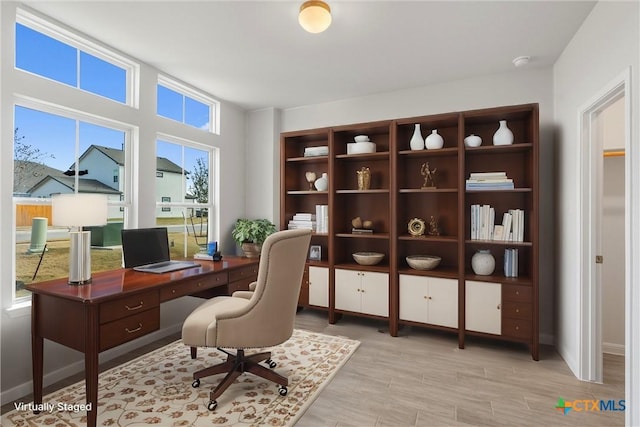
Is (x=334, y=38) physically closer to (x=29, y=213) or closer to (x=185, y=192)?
(x=185, y=192)

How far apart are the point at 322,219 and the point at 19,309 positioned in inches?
109

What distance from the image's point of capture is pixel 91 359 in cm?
182

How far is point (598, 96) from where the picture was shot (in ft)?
7.01

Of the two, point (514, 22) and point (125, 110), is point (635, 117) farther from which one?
point (125, 110)

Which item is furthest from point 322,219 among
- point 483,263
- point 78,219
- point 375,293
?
point 78,219

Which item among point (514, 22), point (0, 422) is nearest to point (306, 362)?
point (0, 422)

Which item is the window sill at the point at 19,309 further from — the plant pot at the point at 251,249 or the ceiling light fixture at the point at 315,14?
the ceiling light fixture at the point at 315,14

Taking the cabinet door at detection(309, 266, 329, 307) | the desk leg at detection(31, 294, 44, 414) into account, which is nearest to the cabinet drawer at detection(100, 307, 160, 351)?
the desk leg at detection(31, 294, 44, 414)

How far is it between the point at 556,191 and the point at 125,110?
403 centimetres

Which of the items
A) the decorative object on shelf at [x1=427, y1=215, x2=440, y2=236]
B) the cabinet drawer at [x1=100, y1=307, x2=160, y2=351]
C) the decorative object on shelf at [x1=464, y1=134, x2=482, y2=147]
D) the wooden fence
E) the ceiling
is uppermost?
the ceiling

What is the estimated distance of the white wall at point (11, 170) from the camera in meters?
2.17

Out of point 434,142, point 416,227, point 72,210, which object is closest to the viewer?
point 72,210

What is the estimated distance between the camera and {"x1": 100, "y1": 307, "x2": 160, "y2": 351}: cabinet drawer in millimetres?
1905

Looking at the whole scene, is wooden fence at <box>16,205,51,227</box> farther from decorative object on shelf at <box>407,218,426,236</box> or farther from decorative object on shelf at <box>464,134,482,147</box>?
decorative object on shelf at <box>464,134,482,147</box>
